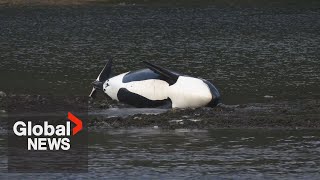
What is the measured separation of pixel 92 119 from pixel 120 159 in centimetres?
560

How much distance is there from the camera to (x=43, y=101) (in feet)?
108

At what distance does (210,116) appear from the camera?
2953cm

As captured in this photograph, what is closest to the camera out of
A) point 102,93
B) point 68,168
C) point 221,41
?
point 68,168

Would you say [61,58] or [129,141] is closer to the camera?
[129,141]

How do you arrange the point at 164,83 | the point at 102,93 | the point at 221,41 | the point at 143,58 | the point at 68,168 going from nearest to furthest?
the point at 68,168, the point at 164,83, the point at 102,93, the point at 143,58, the point at 221,41

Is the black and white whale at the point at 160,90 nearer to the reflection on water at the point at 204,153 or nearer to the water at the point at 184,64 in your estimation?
the water at the point at 184,64

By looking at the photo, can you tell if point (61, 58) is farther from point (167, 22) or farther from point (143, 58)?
point (167, 22)

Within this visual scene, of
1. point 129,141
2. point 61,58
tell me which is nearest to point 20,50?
point 61,58

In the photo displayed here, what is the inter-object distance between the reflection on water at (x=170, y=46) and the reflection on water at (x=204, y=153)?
279 inches

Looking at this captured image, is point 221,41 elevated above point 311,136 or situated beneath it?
elevated above

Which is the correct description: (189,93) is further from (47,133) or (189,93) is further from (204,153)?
(204,153)

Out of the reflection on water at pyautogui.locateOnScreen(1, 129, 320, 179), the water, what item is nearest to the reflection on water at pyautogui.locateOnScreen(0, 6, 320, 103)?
the water

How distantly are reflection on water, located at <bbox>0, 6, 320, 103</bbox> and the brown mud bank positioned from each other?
258 centimetres

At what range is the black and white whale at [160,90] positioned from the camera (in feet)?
101
